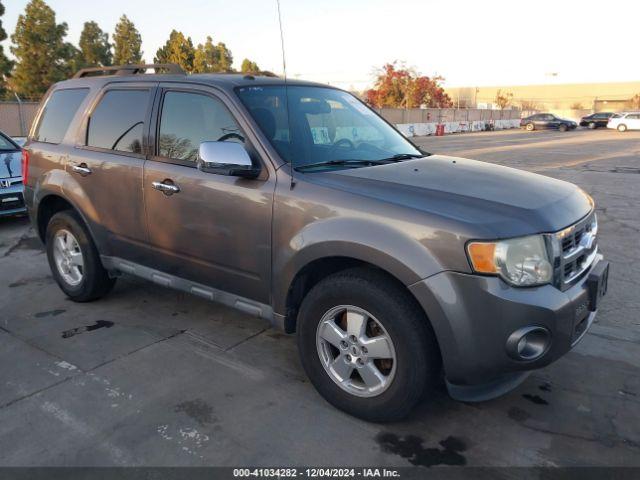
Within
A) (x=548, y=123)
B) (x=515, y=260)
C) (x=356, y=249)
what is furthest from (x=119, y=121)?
(x=548, y=123)

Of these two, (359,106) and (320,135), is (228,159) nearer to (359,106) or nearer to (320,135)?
(320,135)

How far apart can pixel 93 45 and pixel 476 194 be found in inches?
1588

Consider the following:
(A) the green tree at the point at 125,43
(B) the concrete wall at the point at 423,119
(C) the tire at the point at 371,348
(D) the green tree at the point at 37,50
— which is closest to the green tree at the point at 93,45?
(A) the green tree at the point at 125,43

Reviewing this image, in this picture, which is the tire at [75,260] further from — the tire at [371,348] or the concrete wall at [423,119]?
the concrete wall at [423,119]

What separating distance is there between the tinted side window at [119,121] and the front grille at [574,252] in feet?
9.63

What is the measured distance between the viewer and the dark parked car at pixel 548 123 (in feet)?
135

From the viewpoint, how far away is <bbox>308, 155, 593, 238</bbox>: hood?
2582 millimetres

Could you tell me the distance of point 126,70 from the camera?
452cm

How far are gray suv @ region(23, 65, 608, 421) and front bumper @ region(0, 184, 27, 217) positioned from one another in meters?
3.80

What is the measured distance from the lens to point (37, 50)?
30078 mm

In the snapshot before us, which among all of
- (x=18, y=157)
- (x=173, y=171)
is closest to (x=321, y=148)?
(x=173, y=171)

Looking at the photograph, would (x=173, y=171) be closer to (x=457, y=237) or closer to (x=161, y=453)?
(x=161, y=453)

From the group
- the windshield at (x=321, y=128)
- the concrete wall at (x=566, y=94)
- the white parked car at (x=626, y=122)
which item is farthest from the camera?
the concrete wall at (x=566, y=94)

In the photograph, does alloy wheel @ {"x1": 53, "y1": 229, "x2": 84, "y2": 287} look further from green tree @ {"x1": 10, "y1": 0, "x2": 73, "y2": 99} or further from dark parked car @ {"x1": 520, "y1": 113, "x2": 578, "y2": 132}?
dark parked car @ {"x1": 520, "y1": 113, "x2": 578, "y2": 132}
